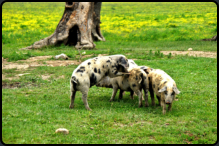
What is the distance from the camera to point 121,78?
9.11 m

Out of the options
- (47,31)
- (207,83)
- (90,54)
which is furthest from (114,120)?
(47,31)

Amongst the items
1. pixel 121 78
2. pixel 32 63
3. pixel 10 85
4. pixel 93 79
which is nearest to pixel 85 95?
pixel 93 79

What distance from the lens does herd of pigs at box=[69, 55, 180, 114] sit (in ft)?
26.7

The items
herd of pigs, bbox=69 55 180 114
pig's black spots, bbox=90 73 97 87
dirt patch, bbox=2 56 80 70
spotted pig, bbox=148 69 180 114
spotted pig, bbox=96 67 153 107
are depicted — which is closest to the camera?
spotted pig, bbox=148 69 180 114

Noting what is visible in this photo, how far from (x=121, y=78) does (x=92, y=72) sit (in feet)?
3.52

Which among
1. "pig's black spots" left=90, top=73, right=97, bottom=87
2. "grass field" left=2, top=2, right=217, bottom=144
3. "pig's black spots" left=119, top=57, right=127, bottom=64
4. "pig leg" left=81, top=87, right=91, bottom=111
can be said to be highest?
"pig's black spots" left=119, top=57, right=127, bottom=64

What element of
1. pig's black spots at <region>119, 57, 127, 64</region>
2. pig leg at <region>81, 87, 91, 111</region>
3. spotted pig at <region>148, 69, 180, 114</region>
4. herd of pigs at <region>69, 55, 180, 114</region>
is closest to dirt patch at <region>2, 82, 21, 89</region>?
herd of pigs at <region>69, 55, 180, 114</region>

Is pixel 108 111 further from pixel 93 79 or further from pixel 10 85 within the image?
pixel 10 85

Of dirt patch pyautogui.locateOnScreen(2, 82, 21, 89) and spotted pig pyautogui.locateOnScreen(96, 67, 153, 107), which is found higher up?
spotted pig pyautogui.locateOnScreen(96, 67, 153, 107)

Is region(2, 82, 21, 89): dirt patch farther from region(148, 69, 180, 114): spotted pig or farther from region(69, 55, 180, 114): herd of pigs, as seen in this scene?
region(148, 69, 180, 114): spotted pig

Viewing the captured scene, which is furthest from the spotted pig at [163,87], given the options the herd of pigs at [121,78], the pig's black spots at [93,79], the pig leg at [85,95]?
the pig leg at [85,95]

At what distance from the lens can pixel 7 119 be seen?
7328mm

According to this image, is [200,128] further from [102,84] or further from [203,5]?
[203,5]

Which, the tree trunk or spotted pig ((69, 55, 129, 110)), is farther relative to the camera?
the tree trunk
